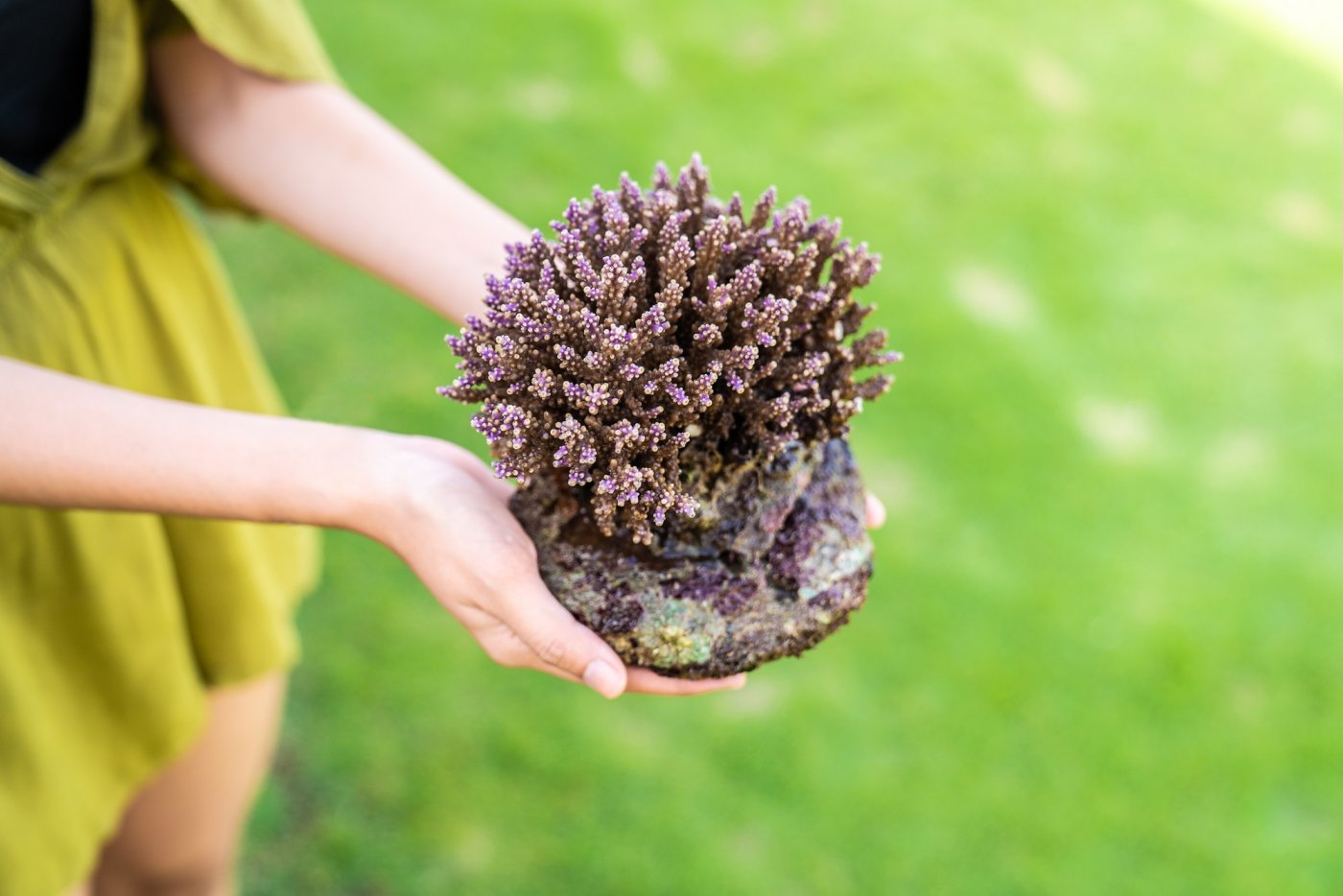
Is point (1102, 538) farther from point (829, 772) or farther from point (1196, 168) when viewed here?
point (1196, 168)

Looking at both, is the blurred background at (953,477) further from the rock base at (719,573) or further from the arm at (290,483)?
the arm at (290,483)

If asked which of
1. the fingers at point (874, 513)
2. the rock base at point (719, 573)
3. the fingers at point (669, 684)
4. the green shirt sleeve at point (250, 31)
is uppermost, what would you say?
the green shirt sleeve at point (250, 31)

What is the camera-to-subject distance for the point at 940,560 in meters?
4.36

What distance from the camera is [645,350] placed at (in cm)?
162

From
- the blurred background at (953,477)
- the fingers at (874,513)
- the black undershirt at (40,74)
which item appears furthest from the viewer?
the blurred background at (953,477)

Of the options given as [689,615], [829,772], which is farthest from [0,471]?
[829,772]

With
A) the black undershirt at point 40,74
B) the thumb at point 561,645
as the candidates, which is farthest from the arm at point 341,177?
the thumb at point 561,645

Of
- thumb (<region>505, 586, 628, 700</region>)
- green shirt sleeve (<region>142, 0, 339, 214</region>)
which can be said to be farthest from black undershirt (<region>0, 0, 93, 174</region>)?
thumb (<region>505, 586, 628, 700</region>)

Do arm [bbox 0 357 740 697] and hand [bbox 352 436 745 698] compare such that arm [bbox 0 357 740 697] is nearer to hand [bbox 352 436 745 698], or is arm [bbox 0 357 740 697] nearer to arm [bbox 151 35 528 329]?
hand [bbox 352 436 745 698]

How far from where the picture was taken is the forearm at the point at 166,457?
1.53m

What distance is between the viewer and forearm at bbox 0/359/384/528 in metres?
1.53

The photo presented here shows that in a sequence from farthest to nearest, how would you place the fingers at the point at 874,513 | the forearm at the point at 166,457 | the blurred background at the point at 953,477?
the blurred background at the point at 953,477 < the fingers at the point at 874,513 < the forearm at the point at 166,457

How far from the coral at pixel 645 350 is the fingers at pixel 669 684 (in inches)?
9.0

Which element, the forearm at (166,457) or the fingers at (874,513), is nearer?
the forearm at (166,457)
